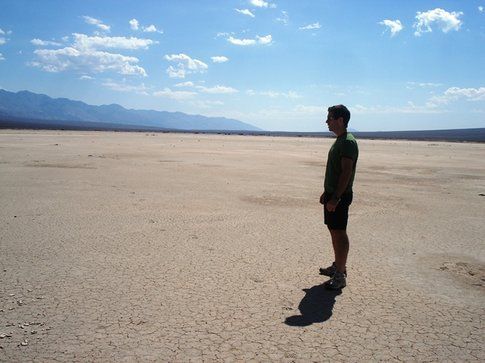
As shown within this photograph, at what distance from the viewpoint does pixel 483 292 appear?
4.42m

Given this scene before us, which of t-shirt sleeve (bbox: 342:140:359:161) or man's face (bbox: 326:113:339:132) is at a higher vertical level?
man's face (bbox: 326:113:339:132)

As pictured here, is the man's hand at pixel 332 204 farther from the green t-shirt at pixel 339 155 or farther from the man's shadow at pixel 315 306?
the man's shadow at pixel 315 306

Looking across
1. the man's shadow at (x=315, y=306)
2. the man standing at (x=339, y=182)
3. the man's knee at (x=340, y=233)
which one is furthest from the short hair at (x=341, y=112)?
the man's shadow at (x=315, y=306)

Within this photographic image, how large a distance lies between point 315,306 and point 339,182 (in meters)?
1.38

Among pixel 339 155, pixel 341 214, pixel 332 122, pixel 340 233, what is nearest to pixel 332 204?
pixel 341 214

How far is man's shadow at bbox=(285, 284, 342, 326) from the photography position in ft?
12.1

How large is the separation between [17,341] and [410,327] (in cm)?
353

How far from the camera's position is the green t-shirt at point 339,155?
4258 millimetres

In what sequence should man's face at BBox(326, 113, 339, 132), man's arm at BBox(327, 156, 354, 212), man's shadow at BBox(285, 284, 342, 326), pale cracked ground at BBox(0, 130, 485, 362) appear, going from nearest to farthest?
pale cracked ground at BBox(0, 130, 485, 362) → man's shadow at BBox(285, 284, 342, 326) → man's arm at BBox(327, 156, 354, 212) → man's face at BBox(326, 113, 339, 132)

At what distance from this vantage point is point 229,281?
15.0ft

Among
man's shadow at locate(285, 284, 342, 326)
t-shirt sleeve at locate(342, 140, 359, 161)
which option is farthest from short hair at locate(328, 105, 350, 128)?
man's shadow at locate(285, 284, 342, 326)

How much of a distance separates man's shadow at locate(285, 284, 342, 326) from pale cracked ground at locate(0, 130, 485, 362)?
0.7 inches

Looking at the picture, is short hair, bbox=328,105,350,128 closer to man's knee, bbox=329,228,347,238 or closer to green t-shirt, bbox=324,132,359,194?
green t-shirt, bbox=324,132,359,194

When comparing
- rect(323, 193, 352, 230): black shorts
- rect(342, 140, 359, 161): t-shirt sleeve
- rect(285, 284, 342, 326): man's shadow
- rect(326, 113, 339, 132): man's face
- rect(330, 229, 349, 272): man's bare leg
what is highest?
rect(326, 113, 339, 132): man's face
